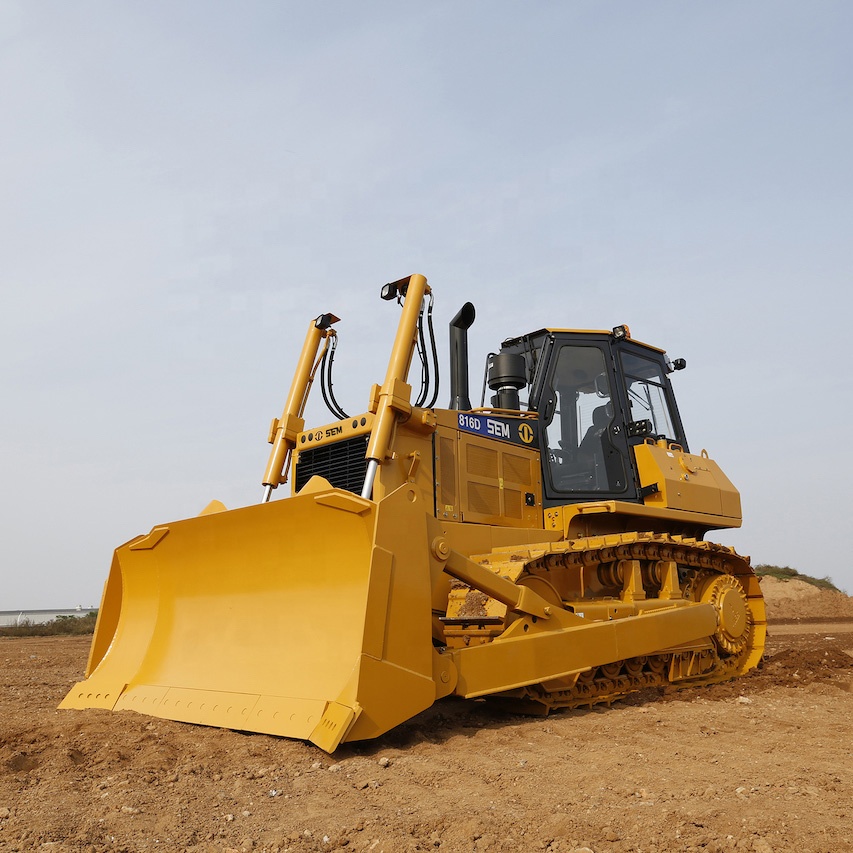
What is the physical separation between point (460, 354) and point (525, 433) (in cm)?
100

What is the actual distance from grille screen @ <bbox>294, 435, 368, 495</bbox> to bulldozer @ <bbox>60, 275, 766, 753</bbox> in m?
0.03

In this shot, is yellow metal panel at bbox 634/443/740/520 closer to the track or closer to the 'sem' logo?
the track

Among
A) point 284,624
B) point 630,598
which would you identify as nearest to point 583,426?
point 630,598

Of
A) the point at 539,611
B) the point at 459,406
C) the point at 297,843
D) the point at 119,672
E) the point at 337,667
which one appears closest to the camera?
the point at 297,843

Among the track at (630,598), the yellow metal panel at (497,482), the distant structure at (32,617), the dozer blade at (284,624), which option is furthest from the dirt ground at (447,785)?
the distant structure at (32,617)

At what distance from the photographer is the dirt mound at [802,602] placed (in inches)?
891

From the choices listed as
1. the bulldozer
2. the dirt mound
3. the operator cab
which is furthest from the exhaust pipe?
the dirt mound

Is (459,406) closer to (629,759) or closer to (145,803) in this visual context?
(629,759)

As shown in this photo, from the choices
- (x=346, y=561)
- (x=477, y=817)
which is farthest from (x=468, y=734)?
(x=477, y=817)

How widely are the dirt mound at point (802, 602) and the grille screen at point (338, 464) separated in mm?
18777

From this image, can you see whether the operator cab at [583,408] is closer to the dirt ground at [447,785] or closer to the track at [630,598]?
the track at [630,598]

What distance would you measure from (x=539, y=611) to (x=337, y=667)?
1.66m

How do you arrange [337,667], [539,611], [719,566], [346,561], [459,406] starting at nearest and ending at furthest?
[337,667], [346,561], [539,611], [459,406], [719,566]

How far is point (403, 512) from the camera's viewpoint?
16.3 feet
